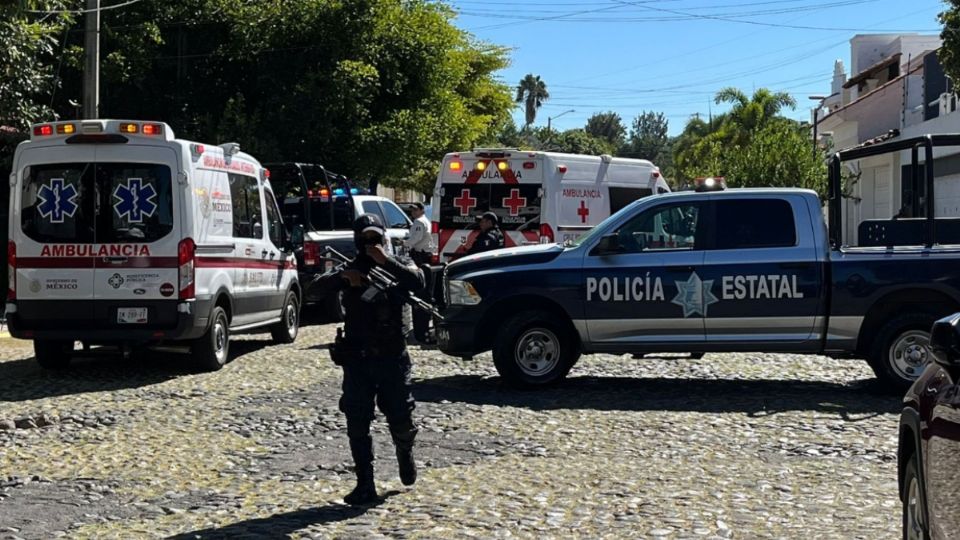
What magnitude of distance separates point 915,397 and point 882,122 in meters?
38.8

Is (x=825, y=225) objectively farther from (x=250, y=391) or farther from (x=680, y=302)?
(x=250, y=391)

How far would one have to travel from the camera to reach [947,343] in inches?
148

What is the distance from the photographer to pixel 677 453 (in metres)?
8.16

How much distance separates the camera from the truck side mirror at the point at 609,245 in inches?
431

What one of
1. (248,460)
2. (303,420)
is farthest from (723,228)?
(248,460)

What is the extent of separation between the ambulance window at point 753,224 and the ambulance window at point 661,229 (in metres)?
0.27

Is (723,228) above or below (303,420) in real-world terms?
above

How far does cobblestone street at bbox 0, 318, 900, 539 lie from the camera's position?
633cm

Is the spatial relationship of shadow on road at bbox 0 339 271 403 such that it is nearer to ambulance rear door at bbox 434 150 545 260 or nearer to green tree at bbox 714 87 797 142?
ambulance rear door at bbox 434 150 545 260

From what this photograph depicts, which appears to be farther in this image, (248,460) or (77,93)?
(77,93)

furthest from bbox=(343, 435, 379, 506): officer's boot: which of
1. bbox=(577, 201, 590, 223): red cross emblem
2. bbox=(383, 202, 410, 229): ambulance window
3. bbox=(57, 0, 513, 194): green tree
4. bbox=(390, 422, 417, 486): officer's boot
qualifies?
bbox=(57, 0, 513, 194): green tree

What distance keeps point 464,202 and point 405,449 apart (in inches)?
364

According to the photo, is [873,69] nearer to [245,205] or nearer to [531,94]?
[245,205]

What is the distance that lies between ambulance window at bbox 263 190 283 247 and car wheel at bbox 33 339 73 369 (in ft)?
9.75
